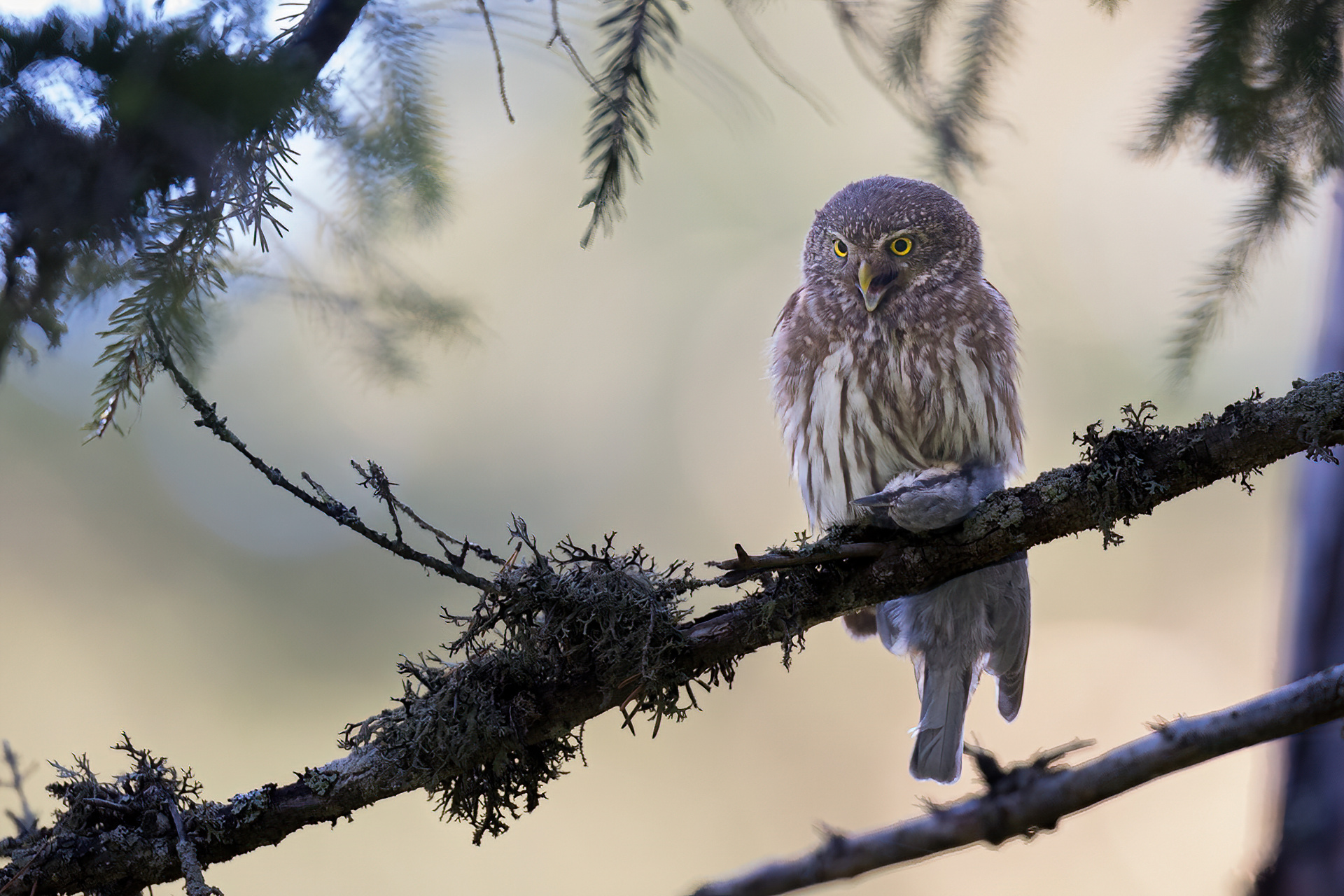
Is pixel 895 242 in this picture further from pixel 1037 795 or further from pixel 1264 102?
pixel 1037 795

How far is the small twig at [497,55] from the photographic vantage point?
145cm

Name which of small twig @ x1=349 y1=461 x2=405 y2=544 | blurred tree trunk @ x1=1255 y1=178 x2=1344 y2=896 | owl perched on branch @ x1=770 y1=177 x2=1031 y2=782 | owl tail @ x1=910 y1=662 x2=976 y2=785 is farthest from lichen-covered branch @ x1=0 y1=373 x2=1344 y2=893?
blurred tree trunk @ x1=1255 y1=178 x2=1344 y2=896

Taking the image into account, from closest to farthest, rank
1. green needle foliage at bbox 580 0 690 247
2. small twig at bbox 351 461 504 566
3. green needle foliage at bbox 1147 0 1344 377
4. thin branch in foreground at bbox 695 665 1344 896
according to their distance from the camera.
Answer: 1. thin branch in foreground at bbox 695 665 1344 896
2. green needle foliage at bbox 1147 0 1344 377
3. green needle foliage at bbox 580 0 690 247
4. small twig at bbox 351 461 504 566

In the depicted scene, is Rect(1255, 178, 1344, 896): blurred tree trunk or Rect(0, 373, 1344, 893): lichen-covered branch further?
Rect(1255, 178, 1344, 896): blurred tree trunk

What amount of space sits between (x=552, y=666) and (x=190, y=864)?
72 centimetres

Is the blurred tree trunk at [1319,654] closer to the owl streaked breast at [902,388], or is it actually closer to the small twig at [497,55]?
the owl streaked breast at [902,388]

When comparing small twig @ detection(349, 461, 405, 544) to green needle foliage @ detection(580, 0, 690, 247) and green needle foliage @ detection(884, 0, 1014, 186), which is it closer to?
green needle foliage @ detection(580, 0, 690, 247)

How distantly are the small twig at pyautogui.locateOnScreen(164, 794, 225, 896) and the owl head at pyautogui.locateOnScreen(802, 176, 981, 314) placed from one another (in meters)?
1.91

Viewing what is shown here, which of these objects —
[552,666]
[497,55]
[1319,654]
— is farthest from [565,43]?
[1319,654]

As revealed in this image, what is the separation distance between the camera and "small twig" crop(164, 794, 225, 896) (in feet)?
5.28

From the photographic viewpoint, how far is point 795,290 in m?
2.78

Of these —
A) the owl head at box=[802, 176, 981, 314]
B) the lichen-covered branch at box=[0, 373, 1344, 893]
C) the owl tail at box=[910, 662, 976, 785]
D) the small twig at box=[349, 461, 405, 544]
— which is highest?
the owl head at box=[802, 176, 981, 314]

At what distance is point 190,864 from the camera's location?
1660 mm

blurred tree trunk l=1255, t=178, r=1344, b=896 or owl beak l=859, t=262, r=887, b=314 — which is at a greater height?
owl beak l=859, t=262, r=887, b=314
